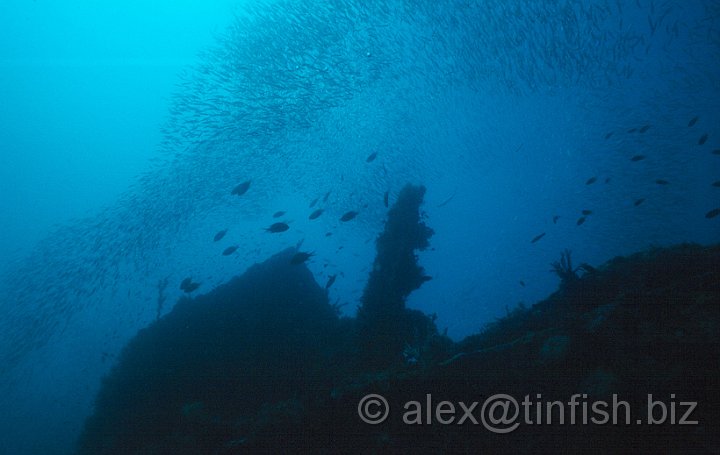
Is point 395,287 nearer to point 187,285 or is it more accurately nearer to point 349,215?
point 349,215

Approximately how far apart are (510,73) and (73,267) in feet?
77.5

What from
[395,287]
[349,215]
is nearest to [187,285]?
[349,215]

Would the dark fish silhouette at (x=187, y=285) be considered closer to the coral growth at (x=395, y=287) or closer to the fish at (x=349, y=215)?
the fish at (x=349, y=215)

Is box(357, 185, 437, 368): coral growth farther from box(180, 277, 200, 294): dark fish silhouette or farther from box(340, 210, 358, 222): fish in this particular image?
box(180, 277, 200, 294): dark fish silhouette

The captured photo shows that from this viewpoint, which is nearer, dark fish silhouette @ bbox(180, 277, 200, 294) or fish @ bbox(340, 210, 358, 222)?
fish @ bbox(340, 210, 358, 222)

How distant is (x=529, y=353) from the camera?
12.7ft

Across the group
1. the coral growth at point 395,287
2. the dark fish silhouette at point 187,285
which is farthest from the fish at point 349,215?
the dark fish silhouette at point 187,285

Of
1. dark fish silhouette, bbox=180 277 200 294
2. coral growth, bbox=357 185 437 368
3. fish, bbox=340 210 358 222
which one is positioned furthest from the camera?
coral growth, bbox=357 185 437 368

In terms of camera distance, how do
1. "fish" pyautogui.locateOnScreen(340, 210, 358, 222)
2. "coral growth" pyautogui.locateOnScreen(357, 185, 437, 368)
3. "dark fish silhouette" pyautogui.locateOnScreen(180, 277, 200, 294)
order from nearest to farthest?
"fish" pyautogui.locateOnScreen(340, 210, 358, 222) → "dark fish silhouette" pyautogui.locateOnScreen(180, 277, 200, 294) → "coral growth" pyautogui.locateOnScreen(357, 185, 437, 368)

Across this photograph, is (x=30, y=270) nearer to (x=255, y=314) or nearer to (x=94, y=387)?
(x=94, y=387)

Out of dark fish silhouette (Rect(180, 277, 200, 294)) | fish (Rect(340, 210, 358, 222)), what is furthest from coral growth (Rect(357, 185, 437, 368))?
dark fish silhouette (Rect(180, 277, 200, 294))

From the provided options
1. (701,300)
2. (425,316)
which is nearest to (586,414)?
(701,300)

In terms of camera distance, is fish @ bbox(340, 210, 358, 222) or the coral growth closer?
fish @ bbox(340, 210, 358, 222)

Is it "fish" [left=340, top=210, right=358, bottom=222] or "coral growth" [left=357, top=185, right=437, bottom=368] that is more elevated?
"fish" [left=340, top=210, right=358, bottom=222]
